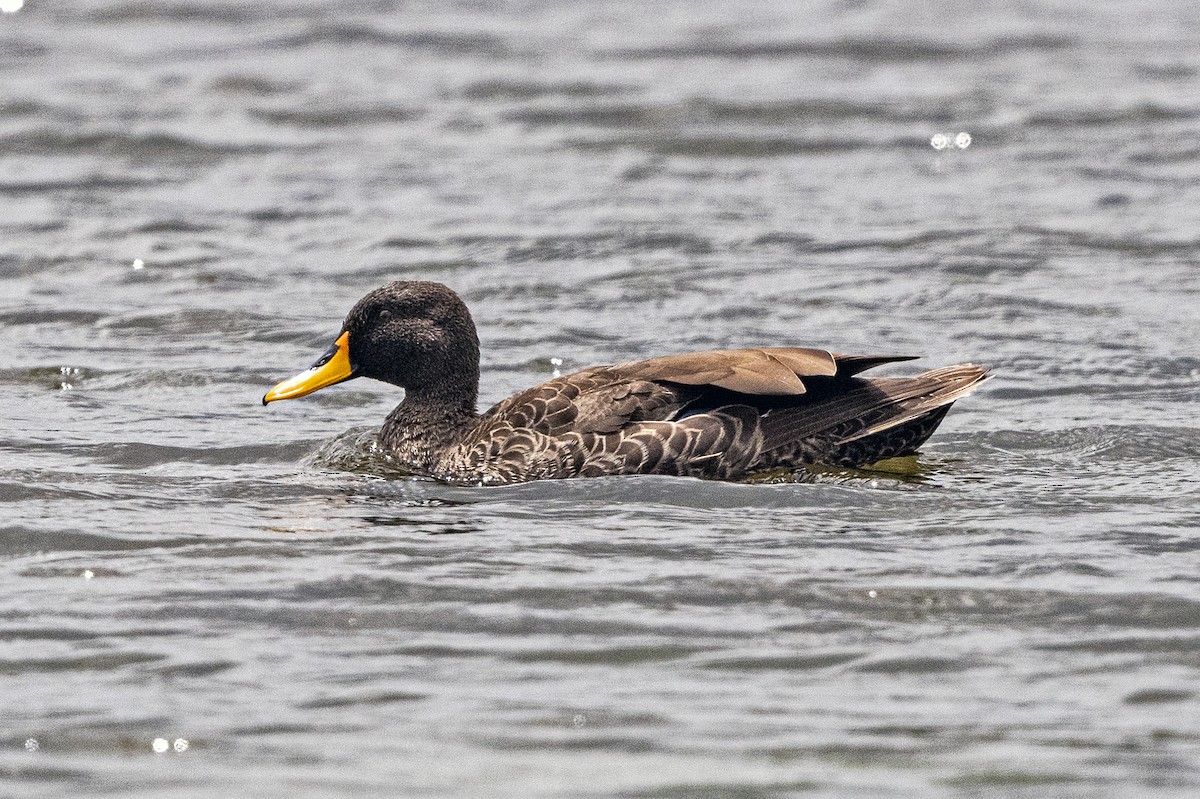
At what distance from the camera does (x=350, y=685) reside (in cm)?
702

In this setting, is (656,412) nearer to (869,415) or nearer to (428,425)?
(869,415)

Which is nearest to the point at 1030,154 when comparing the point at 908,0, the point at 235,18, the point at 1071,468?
the point at 908,0

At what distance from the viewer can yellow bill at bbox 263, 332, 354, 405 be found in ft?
34.4

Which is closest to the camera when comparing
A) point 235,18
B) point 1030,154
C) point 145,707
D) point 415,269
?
point 145,707

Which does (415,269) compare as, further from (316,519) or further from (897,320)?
(316,519)

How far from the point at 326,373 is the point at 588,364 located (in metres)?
2.67

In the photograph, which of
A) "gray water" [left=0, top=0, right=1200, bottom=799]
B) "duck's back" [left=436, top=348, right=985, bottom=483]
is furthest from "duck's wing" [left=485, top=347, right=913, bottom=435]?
"gray water" [left=0, top=0, right=1200, bottom=799]

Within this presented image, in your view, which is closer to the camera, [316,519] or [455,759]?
[455,759]

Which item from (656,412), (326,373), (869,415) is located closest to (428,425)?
(326,373)

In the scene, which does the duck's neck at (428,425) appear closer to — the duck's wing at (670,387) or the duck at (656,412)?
the duck at (656,412)

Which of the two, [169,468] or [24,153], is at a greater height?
[24,153]

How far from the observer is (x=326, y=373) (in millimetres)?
10516

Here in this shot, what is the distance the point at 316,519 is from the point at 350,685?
230 centimetres

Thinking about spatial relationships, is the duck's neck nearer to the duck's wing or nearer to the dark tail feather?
the duck's wing
